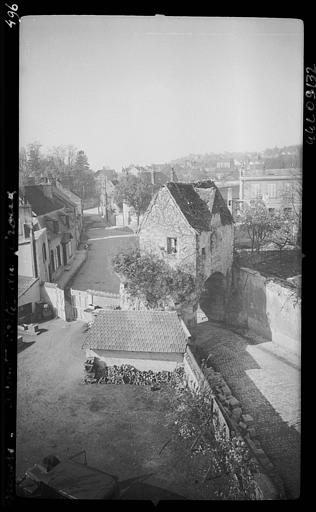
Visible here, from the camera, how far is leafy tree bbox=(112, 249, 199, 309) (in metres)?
5.22

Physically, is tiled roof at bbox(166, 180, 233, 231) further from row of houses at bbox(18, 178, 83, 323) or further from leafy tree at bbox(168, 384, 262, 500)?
leafy tree at bbox(168, 384, 262, 500)

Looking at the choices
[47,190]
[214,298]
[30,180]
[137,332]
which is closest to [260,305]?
[214,298]

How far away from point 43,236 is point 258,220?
2.66 metres

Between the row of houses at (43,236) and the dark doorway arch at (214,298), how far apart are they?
70.4 inches

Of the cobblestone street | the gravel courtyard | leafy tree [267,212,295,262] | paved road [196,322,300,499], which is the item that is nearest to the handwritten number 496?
the cobblestone street

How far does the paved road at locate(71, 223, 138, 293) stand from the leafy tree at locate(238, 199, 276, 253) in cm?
145

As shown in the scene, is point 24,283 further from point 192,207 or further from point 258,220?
point 258,220

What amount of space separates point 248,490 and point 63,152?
420 cm

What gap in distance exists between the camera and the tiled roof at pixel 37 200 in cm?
485

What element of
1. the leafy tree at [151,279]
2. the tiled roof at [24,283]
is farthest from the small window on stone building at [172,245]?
the tiled roof at [24,283]

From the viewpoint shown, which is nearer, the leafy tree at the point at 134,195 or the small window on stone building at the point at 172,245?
the leafy tree at the point at 134,195

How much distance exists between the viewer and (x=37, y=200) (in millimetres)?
4898
